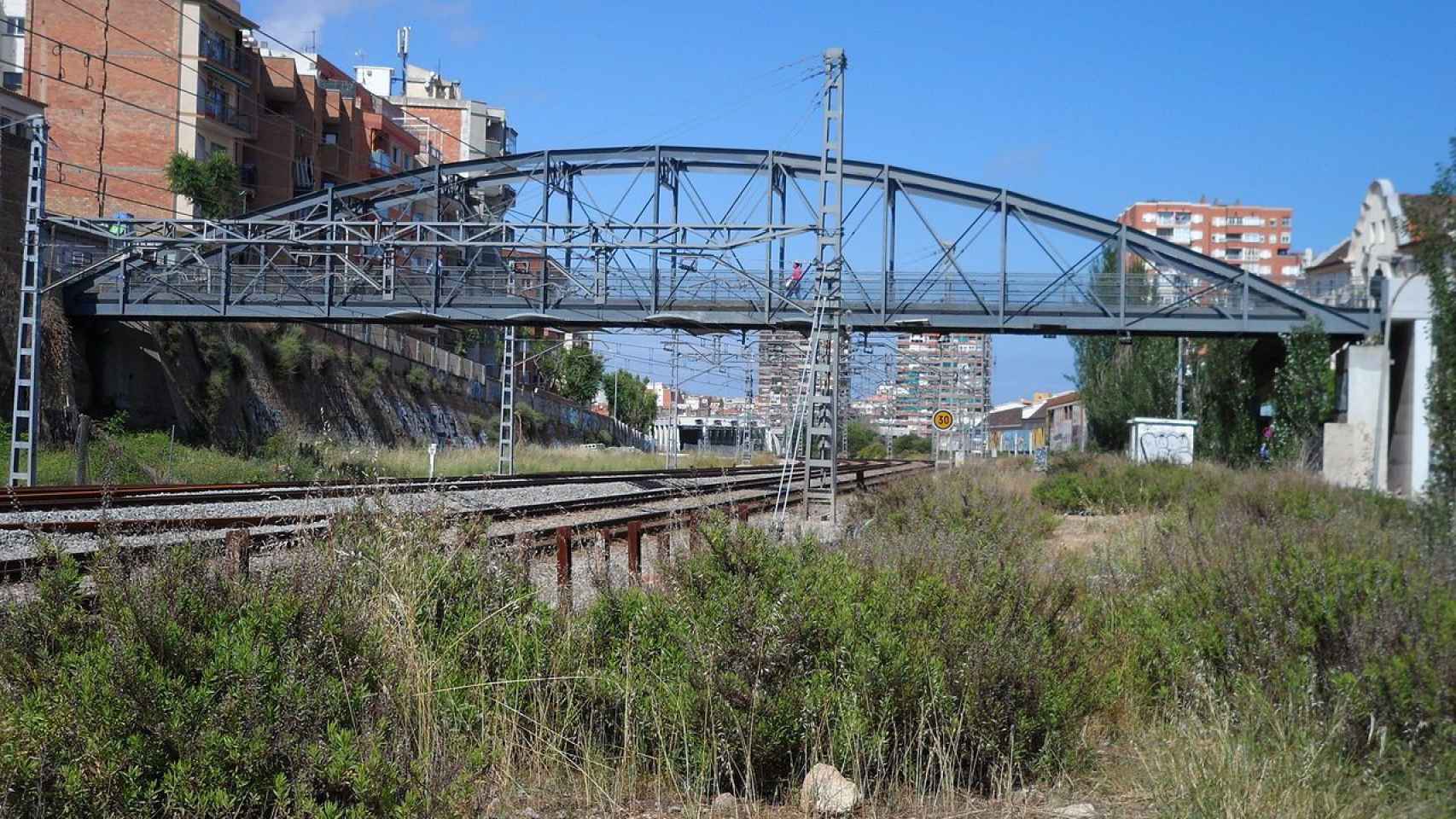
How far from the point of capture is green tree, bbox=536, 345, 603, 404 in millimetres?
105037

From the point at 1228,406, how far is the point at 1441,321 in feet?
138

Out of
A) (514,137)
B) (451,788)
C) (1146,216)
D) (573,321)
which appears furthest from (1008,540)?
(1146,216)

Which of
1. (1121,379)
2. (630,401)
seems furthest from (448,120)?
(1121,379)

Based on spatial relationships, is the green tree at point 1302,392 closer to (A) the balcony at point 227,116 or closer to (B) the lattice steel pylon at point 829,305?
(B) the lattice steel pylon at point 829,305

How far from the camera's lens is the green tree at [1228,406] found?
4875 cm

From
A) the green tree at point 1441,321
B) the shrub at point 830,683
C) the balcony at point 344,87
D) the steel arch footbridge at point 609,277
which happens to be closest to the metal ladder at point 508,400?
the steel arch footbridge at point 609,277

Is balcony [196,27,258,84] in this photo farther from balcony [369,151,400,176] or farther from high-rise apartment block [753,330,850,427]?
high-rise apartment block [753,330,850,427]

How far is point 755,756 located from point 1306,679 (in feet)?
9.55

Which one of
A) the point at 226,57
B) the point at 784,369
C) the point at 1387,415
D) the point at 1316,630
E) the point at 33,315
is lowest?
the point at 1316,630

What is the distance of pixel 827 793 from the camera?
6.25 metres

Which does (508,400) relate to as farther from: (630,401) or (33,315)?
(630,401)

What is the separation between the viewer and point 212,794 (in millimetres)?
4898

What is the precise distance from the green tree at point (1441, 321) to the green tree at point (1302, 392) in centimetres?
3065

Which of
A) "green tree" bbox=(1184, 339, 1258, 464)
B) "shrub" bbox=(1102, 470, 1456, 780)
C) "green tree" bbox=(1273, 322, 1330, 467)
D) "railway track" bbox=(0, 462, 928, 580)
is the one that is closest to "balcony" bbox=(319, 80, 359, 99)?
"green tree" bbox=(1184, 339, 1258, 464)
